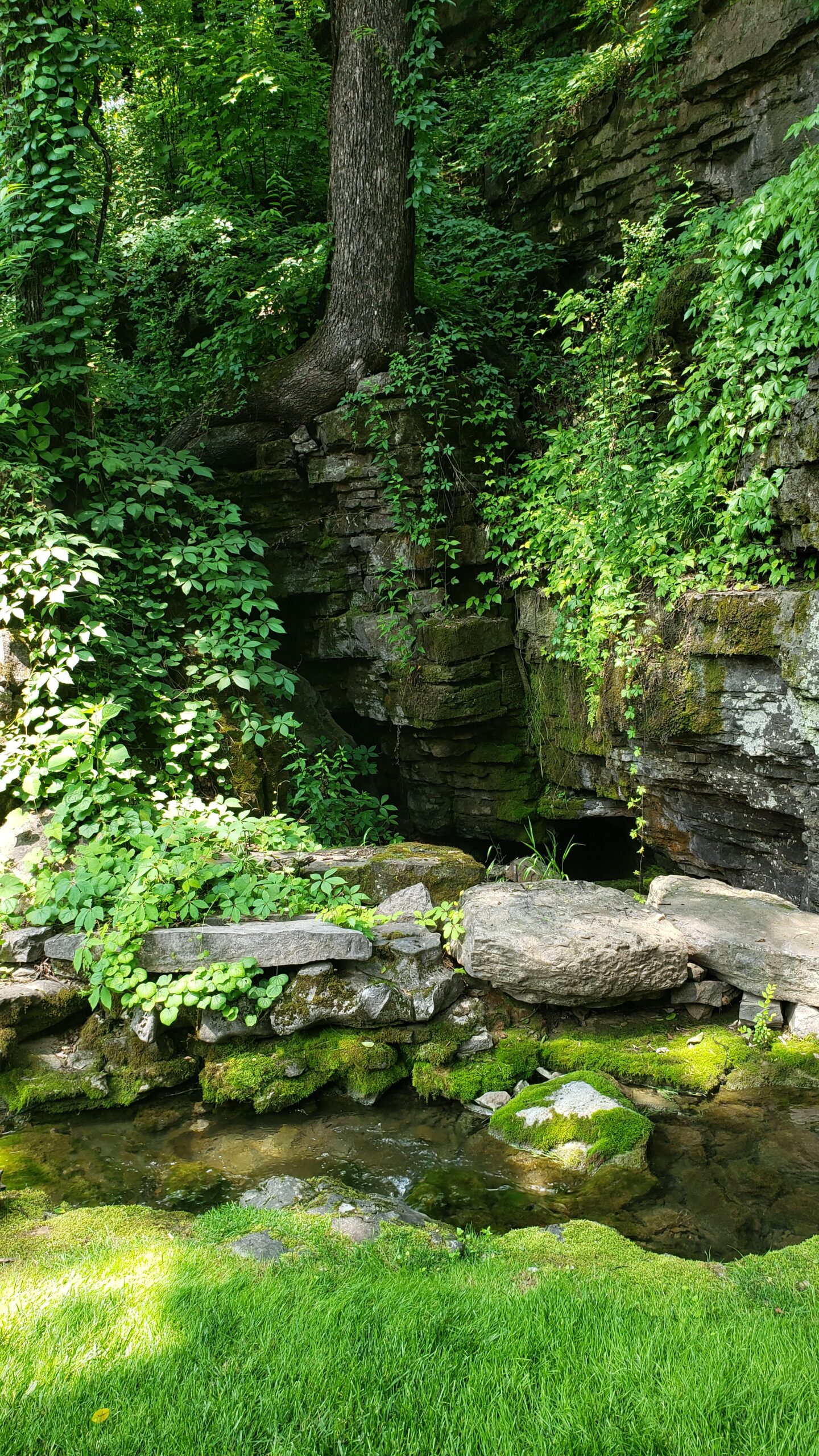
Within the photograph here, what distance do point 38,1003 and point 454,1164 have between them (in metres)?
2.47

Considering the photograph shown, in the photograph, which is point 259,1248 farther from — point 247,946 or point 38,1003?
point 38,1003

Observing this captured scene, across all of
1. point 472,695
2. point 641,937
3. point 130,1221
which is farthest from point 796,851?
point 130,1221

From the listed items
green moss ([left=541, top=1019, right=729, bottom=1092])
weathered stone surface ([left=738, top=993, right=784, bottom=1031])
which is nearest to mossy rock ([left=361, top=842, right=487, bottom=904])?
green moss ([left=541, top=1019, right=729, bottom=1092])

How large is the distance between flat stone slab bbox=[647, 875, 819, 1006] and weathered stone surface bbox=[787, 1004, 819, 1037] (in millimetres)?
45

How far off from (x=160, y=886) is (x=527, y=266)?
8.33 metres

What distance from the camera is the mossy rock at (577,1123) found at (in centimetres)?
401

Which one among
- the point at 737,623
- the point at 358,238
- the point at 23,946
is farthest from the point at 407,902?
the point at 358,238

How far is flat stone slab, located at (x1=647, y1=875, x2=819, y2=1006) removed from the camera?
4824 millimetres

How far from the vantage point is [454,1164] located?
4125mm

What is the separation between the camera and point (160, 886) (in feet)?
16.1

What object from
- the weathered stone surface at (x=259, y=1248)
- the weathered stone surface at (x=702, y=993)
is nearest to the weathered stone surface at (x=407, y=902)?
the weathered stone surface at (x=702, y=993)

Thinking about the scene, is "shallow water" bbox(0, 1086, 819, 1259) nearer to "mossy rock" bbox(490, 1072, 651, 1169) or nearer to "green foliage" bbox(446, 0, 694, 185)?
"mossy rock" bbox(490, 1072, 651, 1169)

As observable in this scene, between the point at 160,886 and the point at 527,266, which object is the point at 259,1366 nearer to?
the point at 160,886

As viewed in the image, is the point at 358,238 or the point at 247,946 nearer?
the point at 247,946
